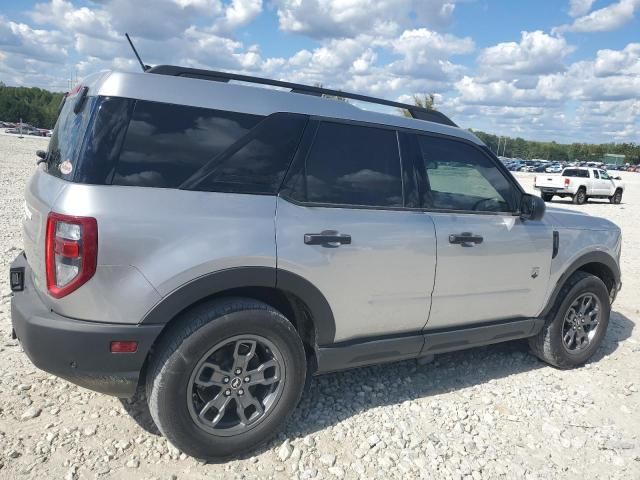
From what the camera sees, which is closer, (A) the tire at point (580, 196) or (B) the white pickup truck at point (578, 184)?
(B) the white pickup truck at point (578, 184)

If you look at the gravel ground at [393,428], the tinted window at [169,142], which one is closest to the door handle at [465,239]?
the gravel ground at [393,428]

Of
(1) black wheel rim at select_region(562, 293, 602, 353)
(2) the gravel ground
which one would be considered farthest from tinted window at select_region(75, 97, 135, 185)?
(1) black wheel rim at select_region(562, 293, 602, 353)

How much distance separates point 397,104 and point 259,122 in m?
1.18

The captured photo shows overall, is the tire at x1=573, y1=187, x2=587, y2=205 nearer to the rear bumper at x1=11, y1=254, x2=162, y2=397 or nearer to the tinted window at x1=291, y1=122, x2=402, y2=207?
the tinted window at x1=291, y1=122, x2=402, y2=207

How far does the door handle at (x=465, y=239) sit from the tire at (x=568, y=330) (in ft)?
4.04

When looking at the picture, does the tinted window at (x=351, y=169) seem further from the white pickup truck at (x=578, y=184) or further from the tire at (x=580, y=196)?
the tire at (x=580, y=196)

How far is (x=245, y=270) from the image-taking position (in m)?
2.73

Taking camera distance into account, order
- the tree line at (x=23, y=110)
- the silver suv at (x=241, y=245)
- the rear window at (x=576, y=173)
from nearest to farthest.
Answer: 1. the silver suv at (x=241, y=245)
2. the rear window at (x=576, y=173)
3. the tree line at (x=23, y=110)

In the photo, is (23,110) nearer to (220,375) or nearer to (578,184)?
(578,184)

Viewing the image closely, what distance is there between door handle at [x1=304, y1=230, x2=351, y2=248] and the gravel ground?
1205mm

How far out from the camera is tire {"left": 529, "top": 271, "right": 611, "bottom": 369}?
4.32 meters

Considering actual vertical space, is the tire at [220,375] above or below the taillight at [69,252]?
below

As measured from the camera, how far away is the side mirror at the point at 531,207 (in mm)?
3826

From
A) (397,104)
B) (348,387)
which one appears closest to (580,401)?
(348,387)
